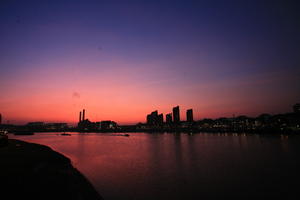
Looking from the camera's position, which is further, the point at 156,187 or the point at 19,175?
the point at 156,187

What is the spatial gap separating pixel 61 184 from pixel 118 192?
517 centimetres

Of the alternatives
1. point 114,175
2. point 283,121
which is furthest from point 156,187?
point 283,121

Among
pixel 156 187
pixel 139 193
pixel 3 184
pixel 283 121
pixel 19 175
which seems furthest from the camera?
pixel 283 121

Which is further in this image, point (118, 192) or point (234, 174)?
point (234, 174)

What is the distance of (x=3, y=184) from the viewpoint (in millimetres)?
12500

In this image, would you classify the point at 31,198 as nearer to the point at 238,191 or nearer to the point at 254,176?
the point at 238,191

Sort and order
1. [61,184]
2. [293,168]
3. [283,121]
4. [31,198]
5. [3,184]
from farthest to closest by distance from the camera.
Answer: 1. [283,121]
2. [293,168]
3. [61,184]
4. [3,184]
5. [31,198]

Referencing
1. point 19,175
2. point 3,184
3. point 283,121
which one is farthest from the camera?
point 283,121

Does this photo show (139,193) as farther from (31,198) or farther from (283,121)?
(283,121)

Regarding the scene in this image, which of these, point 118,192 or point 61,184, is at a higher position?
point 61,184

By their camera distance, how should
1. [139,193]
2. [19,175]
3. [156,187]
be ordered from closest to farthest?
[19,175] < [139,193] < [156,187]

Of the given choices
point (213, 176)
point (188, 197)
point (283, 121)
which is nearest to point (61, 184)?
point (188, 197)

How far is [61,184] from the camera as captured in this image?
14094 mm

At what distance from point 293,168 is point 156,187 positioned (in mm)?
21982
